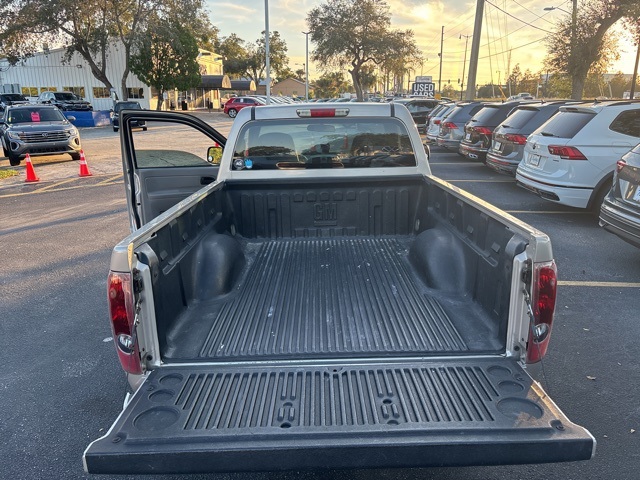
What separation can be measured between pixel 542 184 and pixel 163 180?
582 cm

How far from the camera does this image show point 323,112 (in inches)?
175

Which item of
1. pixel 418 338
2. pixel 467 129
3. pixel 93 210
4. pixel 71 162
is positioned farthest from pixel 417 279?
pixel 71 162

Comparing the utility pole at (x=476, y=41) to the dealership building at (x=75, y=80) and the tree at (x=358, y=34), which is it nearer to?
the tree at (x=358, y=34)

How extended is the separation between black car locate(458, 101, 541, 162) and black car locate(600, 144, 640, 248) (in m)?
7.22

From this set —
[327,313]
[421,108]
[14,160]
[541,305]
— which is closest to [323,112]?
[327,313]

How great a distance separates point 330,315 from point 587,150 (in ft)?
20.1

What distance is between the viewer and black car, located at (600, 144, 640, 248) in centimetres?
552

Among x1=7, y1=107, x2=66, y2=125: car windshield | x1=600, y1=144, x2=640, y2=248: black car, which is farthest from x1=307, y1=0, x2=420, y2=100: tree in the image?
x1=600, y1=144, x2=640, y2=248: black car

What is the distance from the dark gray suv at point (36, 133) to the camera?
15141mm

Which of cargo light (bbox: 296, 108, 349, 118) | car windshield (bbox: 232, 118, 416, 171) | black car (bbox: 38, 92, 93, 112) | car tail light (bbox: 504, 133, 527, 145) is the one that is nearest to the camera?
cargo light (bbox: 296, 108, 349, 118)

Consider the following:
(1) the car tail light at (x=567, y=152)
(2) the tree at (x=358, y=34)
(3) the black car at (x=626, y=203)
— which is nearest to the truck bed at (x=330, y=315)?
(3) the black car at (x=626, y=203)

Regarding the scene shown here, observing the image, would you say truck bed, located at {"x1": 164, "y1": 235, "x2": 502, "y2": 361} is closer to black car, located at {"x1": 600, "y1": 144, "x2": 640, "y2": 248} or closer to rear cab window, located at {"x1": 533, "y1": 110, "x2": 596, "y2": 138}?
black car, located at {"x1": 600, "y1": 144, "x2": 640, "y2": 248}

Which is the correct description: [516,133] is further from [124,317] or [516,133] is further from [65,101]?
[65,101]

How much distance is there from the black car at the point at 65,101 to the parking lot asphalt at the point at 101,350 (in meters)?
35.0
